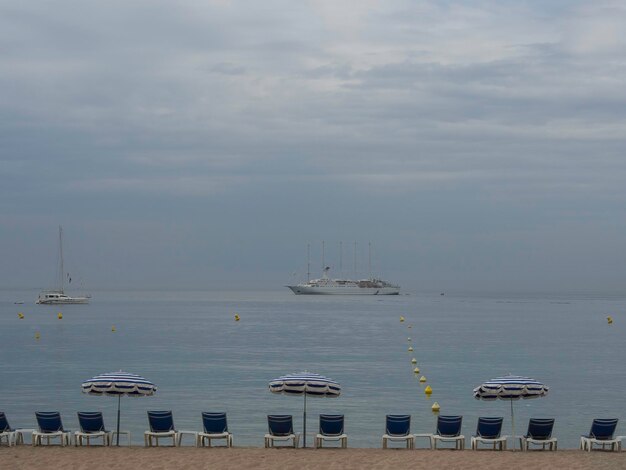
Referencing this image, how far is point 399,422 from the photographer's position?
2142cm

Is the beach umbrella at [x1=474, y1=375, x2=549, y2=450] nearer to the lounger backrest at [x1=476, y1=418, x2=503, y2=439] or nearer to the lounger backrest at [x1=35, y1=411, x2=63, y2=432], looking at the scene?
the lounger backrest at [x1=476, y1=418, x2=503, y2=439]

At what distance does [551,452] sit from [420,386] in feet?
66.8

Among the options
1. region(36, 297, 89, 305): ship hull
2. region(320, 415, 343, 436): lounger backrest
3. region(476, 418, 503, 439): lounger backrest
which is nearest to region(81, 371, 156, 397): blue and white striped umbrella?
region(320, 415, 343, 436): lounger backrest

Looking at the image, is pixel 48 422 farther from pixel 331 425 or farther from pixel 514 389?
pixel 514 389

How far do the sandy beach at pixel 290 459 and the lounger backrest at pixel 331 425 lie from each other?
755 mm

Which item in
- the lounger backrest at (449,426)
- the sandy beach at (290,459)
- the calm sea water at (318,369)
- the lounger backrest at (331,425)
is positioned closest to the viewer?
the sandy beach at (290,459)

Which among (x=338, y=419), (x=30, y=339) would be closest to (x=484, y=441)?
(x=338, y=419)

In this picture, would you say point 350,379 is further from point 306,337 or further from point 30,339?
point 30,339

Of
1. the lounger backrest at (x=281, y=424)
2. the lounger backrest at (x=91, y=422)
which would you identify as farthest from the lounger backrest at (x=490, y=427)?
the lounger backrest at (x=91, y=422)

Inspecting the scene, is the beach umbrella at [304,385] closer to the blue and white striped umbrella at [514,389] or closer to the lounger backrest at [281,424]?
the lounger backrest at [281,424]

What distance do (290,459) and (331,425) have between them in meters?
2.32

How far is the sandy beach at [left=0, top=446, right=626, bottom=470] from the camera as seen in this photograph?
18.3 metres

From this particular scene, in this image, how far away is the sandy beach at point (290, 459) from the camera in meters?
18.3

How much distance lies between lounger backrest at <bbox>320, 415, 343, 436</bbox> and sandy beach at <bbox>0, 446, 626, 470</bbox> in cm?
76
